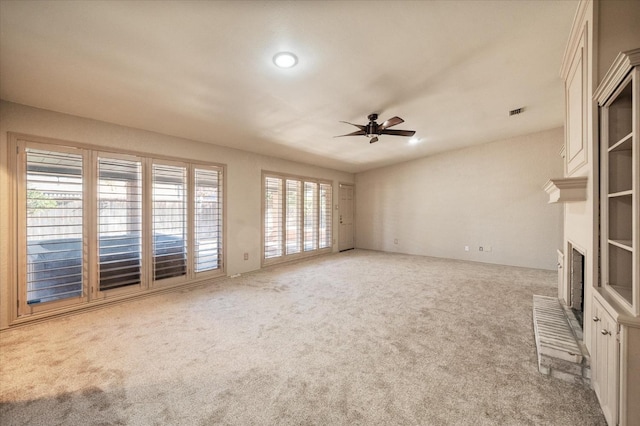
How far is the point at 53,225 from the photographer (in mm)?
2969

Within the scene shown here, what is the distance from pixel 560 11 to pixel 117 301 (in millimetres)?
5657

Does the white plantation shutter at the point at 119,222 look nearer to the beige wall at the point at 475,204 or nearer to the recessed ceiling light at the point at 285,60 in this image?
the recessed ceiling light at the point at 285,60

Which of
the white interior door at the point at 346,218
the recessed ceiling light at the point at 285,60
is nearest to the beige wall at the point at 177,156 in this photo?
the white interior door at the point at 346,218

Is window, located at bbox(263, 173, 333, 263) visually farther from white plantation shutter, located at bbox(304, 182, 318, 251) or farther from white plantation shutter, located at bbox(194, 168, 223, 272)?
white plantation shutter, located at bbox(194, 168, 223, 272)

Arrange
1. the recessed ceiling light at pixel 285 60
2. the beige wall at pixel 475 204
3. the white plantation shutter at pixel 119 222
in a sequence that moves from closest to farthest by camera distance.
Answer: the recessed ceiling light at pixel 285 60
the white plantation shutter at pixel 119 222
the beige wall at pixel 475 204

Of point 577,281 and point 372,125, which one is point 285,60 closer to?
point 372,125

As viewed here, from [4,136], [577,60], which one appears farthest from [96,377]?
[577,60]

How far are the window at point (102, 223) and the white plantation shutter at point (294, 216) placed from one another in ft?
6.19

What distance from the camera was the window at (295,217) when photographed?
557cm

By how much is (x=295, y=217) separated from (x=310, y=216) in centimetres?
56

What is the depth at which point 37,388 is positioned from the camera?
186cm

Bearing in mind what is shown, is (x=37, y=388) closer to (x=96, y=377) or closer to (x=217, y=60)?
(x=96, y=377)

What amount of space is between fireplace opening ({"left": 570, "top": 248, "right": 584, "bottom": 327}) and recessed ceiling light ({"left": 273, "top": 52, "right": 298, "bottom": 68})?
11.6ft

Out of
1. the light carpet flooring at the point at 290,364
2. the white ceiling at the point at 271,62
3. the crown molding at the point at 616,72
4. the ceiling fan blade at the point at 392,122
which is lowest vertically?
the light carpet flooring at the point at 290,364
